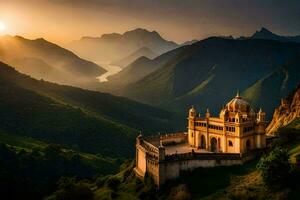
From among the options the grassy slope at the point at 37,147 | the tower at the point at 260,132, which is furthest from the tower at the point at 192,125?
the grassy slope at the point at 37,147

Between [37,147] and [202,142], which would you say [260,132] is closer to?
[202,142]

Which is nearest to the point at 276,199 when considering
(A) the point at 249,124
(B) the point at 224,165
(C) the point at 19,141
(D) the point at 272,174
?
(D) the point at 272,174

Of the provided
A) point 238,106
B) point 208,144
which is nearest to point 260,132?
point 238,106

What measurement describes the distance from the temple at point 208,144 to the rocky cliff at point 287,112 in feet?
108

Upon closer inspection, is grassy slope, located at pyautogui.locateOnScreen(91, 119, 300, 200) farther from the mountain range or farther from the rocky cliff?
the mountain range

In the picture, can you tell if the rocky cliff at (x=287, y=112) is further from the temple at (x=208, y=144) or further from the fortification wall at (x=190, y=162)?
the fortification wall at (x=190, y=162)

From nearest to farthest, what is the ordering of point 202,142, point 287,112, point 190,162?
point 190,162, point 202,142, point 287,112

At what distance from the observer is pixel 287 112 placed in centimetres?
11656

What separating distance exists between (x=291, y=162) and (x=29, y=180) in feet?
221

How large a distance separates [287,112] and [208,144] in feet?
142

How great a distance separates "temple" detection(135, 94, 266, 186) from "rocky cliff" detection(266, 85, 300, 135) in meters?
32.8

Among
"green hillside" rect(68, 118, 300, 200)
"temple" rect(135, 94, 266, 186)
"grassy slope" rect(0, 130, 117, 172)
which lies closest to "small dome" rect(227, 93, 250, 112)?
"temple" rect(135, 94, 266, 186)

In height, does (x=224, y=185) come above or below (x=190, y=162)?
below

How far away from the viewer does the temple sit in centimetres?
7131
